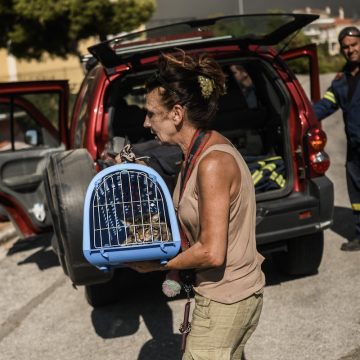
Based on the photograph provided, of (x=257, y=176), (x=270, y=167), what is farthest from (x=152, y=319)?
(x=270, y=167)

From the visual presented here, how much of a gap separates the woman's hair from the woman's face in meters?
0.03

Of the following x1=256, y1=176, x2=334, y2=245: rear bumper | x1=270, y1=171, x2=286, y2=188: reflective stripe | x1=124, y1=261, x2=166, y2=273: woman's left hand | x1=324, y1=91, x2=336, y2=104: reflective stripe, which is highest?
x1=124, y1=261, x2=166, y2=273: woman's left hand

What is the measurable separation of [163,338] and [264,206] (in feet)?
3.78

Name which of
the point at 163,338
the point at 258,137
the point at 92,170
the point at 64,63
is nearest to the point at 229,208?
the point at 92,170

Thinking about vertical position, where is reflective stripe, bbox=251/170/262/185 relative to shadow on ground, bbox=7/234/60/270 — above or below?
above

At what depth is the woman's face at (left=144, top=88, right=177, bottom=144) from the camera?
8.83ft

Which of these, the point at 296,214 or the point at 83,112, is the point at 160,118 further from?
the point at 83,112

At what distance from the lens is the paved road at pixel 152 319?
177 inches

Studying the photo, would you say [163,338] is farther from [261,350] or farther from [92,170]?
[92,170]

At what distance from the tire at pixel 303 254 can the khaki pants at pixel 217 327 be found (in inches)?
111

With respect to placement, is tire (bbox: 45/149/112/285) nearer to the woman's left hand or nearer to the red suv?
the red suv

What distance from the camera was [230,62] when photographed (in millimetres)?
5305

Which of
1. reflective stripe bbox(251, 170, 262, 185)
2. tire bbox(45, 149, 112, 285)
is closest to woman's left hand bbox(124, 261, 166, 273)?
tire bbox(45, 149, 112, 285)

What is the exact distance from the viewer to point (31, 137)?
712cm
